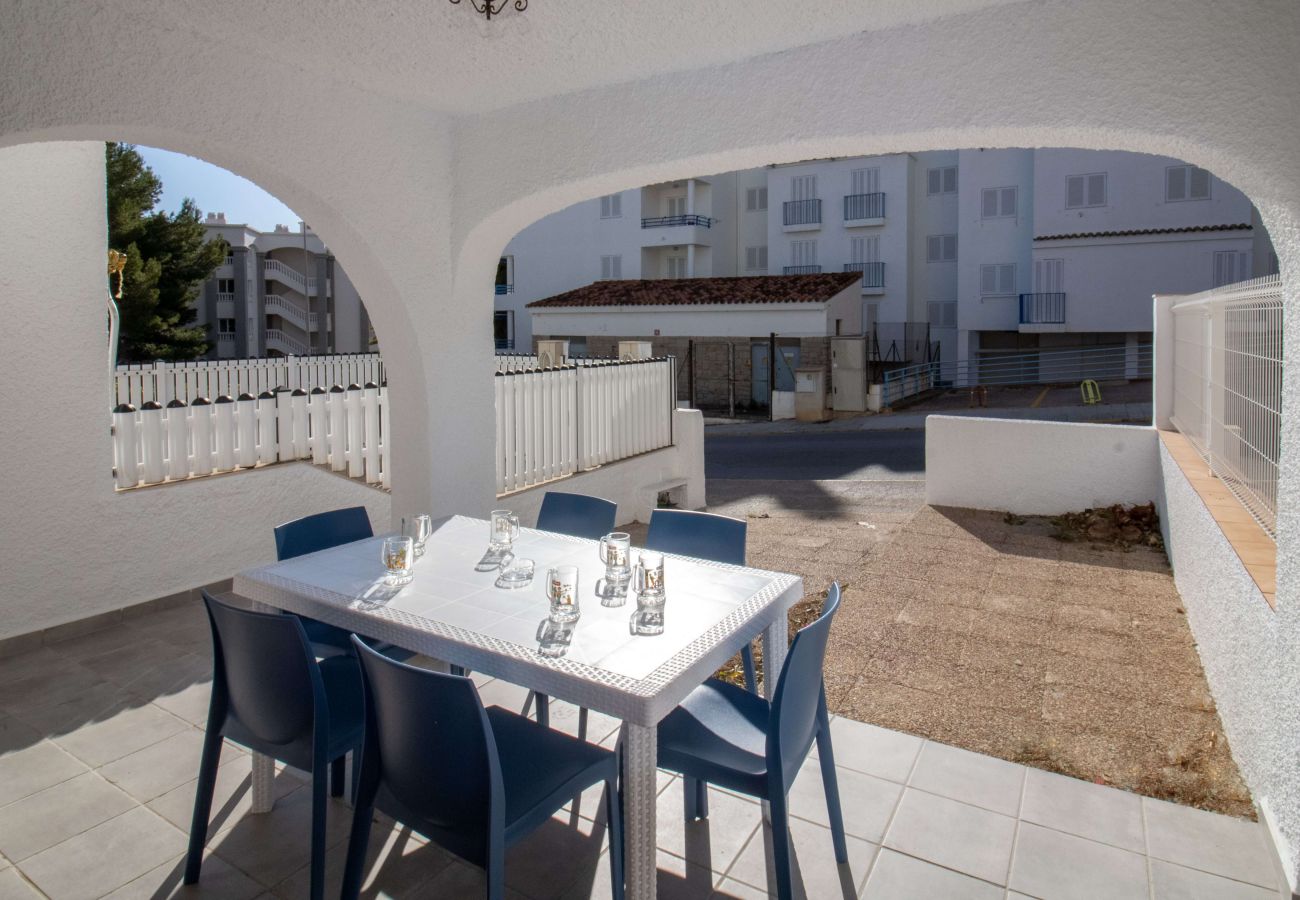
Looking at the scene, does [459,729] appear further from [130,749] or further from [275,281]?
[275,281]

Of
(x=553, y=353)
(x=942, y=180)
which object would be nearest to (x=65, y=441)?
(x=553, y=353)

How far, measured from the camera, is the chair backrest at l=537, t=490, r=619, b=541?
4461mm

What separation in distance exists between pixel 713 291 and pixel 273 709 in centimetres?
2284

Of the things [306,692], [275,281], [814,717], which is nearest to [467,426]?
[306,692]

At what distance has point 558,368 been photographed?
766cm

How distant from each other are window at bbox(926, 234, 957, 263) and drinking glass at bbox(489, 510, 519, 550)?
86.1 feet

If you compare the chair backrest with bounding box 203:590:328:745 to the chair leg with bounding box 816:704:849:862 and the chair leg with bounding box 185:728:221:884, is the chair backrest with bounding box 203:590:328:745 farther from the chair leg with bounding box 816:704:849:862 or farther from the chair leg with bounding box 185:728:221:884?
the chair leg with bounding box 816:704:849:862

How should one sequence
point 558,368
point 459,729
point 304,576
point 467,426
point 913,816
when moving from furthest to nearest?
point 558,368
point 467,426
point 304,576
point 913,816
point 459,729

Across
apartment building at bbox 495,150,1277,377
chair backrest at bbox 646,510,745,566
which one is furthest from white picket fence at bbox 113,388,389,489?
apartment building at bbox 495,150,1277,377

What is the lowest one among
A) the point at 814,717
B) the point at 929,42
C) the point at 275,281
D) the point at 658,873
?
the point at 658,873

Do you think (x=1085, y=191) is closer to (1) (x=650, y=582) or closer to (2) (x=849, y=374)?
(2) (x=849, y=374)

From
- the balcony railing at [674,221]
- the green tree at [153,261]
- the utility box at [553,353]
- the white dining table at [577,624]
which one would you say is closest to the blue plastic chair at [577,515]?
the white dining table at [577,624]

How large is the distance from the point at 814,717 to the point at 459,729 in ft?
4.03

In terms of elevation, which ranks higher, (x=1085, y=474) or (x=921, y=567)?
(x=1085, y=474)
